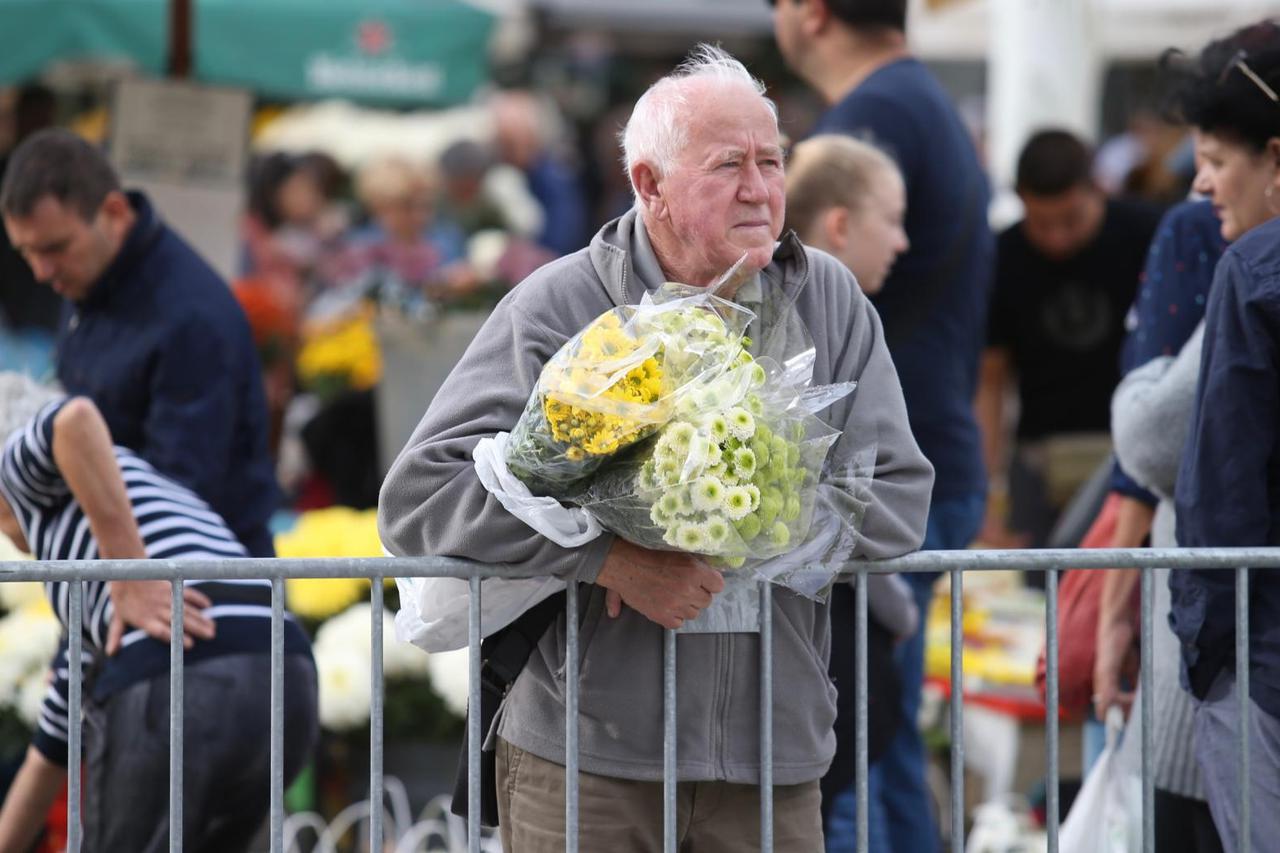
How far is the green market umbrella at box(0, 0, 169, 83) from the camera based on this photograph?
8.40 m

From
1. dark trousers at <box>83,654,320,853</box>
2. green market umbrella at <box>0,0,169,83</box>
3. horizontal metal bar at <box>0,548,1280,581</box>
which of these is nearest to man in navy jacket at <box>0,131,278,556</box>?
dark trousers at <box>83,654,320,853</box>

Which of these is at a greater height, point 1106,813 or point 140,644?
point 140,644

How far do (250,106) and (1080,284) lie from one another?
3.12m

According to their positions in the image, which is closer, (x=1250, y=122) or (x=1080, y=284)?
(x=1250, y=122)

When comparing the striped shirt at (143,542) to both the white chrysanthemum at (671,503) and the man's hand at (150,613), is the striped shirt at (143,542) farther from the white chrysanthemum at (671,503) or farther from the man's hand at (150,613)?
the white chrysanthemum at (671,503)

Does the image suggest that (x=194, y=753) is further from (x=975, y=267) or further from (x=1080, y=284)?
(x=1080, y=284)

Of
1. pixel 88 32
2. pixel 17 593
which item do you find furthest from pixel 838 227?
→ pixel 88 32

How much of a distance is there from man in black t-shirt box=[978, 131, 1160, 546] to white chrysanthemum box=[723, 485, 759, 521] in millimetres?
4089

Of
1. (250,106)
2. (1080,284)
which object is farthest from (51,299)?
(1080,284)

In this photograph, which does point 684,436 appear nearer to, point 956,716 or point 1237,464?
point 956,716

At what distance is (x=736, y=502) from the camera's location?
245 centimetres

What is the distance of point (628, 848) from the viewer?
113 inches

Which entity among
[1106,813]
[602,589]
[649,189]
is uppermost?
[649,189]

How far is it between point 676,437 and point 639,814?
707 mm
